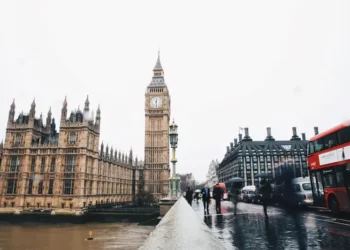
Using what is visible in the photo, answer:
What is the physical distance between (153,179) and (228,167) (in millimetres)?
36001

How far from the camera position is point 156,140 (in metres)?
89.9

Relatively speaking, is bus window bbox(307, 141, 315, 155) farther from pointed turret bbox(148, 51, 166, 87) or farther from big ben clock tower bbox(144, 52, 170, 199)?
pointed turret bbox(148, 51, 166, 87)

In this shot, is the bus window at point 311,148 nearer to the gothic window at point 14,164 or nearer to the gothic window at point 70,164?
the gothic window at point 70,164

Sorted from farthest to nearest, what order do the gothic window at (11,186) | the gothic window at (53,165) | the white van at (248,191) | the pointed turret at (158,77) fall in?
the pointed turret at (158,77) → the gothic window at (53,165) → the gothic window at (11,186) → the white van at (248,191)

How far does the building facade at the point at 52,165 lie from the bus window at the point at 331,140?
49229 mm

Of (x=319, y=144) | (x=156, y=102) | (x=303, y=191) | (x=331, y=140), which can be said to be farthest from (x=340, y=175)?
(x=156, y=102)

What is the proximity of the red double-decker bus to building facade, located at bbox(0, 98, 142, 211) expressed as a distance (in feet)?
156

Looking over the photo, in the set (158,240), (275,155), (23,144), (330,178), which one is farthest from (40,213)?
(275,155)

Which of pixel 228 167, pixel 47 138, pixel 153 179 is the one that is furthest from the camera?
pixel 228 167

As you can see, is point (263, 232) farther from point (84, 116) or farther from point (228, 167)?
point (228, 167)

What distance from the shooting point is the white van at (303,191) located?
21312mm

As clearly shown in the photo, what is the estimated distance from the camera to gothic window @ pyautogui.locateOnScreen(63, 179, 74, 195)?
55.3m

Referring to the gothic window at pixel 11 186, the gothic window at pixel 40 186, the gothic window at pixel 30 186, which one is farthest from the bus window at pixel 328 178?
the gothic window at pixel 11 186

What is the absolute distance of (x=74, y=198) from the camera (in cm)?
5422
